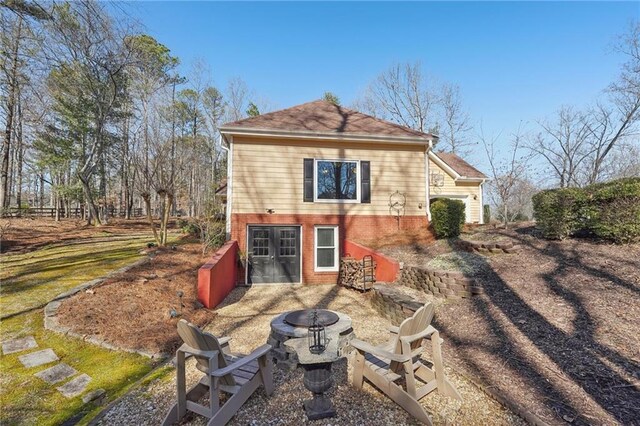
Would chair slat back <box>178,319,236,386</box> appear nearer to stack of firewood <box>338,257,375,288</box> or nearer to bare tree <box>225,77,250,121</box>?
stack of firewood <box>338,257,375,288</box>

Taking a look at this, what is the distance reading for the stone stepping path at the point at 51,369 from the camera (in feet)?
11.2

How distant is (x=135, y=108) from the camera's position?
20.6 m

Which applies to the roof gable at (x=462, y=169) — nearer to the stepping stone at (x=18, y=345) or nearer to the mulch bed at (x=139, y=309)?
the mulch bed at (x=139, y=309)

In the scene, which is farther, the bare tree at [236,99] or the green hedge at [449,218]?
the bare tree at [236,99]

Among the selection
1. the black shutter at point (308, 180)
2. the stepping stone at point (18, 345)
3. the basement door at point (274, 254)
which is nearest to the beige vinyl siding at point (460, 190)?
the black shutter at point (308, 180)

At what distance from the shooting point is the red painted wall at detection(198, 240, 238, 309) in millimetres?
6645

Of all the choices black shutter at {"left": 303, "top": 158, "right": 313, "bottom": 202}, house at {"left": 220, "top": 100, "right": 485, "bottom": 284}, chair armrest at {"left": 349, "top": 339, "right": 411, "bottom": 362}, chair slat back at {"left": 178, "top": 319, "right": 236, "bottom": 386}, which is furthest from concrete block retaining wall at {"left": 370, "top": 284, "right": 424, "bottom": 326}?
black shutter at {"left": 303, "top": 158, "right": 313, "bottom": 202}

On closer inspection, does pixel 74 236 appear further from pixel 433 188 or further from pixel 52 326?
pixel 433 188

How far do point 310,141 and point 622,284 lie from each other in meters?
8.19

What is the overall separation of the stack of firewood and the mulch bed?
13.2 ft

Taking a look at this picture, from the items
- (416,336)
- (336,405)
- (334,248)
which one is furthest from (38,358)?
(334,248)

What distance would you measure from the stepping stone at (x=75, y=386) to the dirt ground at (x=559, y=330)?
15.4 feet

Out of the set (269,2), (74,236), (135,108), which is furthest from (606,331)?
(135,108)

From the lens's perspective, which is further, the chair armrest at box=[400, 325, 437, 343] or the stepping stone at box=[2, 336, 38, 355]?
the stepping stone at box=[2, 336, 38, 355]
